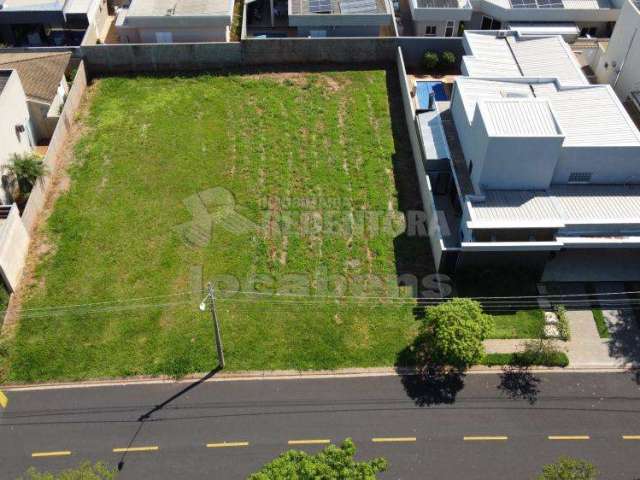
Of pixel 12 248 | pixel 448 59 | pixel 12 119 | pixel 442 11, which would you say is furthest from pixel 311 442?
pixel 442 11

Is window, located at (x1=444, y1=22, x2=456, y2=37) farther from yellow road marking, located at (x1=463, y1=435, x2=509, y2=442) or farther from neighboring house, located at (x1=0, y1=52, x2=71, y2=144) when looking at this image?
yellow road marking, located at (x1=463, y1=435, x2=509, y2=442)

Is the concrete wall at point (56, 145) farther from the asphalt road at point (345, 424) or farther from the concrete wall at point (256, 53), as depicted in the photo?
the asphalt road at point (345, 424)

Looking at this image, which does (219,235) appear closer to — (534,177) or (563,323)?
(534,177)

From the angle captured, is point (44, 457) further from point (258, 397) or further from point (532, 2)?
point (532, 2)

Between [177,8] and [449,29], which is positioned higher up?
[177,8]

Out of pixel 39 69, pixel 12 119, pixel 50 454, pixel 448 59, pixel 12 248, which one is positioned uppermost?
pixel 39 69

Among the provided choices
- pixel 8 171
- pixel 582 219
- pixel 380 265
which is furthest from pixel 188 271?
pixel 582 219
